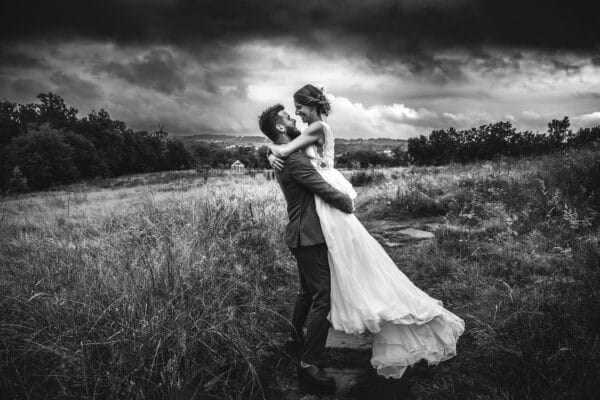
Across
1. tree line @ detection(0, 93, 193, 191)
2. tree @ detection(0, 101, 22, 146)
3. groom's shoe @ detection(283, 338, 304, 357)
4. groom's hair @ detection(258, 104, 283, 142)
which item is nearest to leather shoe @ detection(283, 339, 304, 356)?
groom's shoe @ detection(283, 338, 304, 357)

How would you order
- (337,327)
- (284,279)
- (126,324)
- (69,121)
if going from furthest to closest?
(69,121) → (284,279) → (337,327) → (126,324)

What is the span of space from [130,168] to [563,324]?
89.4m

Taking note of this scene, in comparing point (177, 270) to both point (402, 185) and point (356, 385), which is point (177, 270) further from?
point (402, 185)

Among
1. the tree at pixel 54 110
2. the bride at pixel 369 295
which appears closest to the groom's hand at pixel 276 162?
the bride at pixel 369 295

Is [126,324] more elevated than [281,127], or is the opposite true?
[281,127]

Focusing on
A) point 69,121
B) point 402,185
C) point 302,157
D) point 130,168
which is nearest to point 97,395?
point 302,157

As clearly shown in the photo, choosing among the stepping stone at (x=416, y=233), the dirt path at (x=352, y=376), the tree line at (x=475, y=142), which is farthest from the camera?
the tree line at (x=475, y=142)

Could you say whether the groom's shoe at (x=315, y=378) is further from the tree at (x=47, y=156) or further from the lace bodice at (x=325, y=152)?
the tree at (x=47, y=156)

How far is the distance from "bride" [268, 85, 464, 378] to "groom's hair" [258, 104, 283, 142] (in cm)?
12

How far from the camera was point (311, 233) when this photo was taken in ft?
8.13

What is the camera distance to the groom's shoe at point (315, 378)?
240cm

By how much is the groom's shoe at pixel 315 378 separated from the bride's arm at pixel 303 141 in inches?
61.2

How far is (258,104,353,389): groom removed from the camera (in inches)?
95.7

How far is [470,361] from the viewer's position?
2.60 metres
